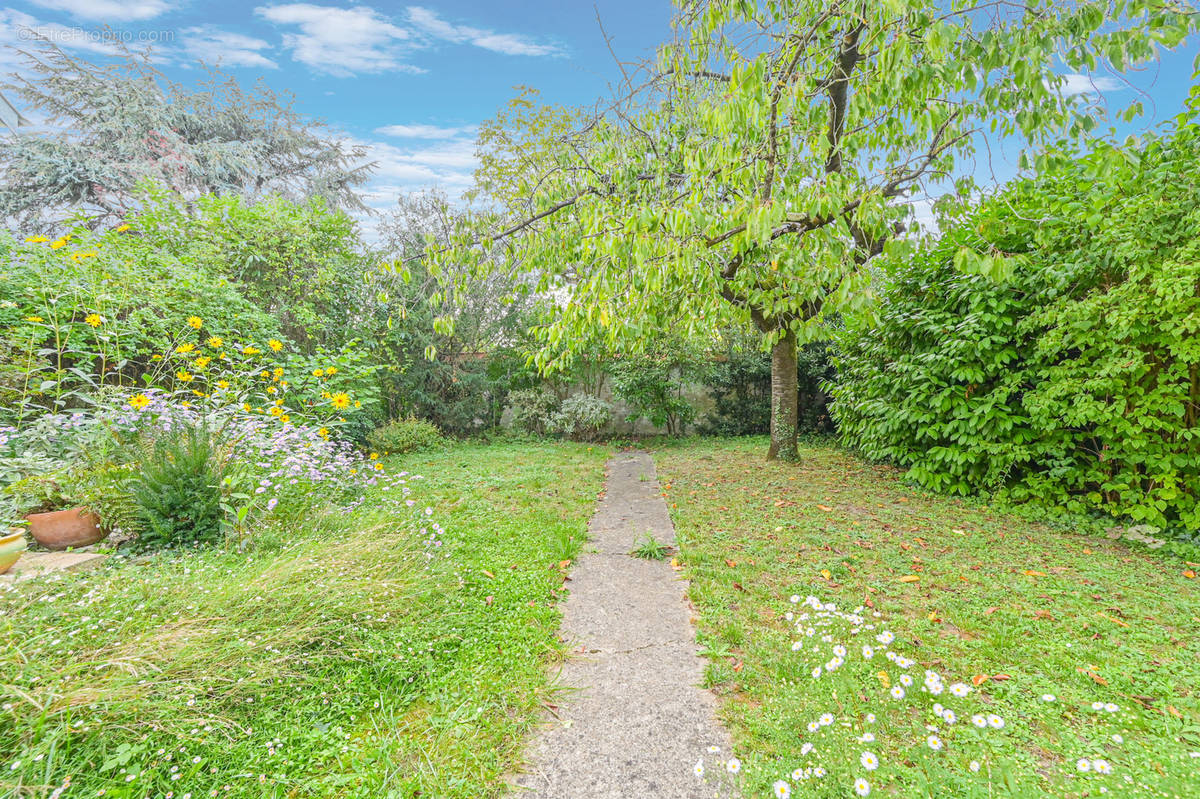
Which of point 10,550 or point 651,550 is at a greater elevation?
point 10,550

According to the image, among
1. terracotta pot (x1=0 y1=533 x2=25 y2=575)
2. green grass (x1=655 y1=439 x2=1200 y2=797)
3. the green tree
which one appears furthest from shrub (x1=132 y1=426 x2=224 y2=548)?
green grass (x1=655 y1=439 x2=1200 y2=797)

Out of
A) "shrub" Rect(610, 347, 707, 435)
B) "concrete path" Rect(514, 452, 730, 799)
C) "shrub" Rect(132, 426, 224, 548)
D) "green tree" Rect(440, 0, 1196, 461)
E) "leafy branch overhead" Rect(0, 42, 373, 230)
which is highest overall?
"leafy branch overhead" Rect(0, 42, 373, 230)

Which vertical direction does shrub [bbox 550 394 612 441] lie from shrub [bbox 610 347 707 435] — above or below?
below

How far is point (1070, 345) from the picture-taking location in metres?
3.57

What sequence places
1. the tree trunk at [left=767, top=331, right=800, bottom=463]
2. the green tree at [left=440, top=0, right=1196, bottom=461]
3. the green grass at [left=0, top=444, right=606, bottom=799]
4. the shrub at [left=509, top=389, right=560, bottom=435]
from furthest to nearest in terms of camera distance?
the shrub at [left=509, top=389, right=560, bottom=435] → the tree trunk at [left=767, top=331, right=800, bottom=463] → the green tree at [left=440, top=0, right=1196, bottom=461] → the green grass at [left=0, top=444, right=606, bottom=799]

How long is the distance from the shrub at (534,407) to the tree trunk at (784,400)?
434 cm

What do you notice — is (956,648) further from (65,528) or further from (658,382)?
(658,382)

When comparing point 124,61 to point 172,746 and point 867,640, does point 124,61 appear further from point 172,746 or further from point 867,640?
point 867,640

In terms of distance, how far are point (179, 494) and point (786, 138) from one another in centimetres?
463

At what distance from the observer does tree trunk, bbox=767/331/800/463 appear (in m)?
6.16

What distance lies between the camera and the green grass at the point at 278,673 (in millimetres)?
1408

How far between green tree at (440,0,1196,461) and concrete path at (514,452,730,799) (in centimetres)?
167

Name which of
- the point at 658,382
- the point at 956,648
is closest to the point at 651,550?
the point at 956,648

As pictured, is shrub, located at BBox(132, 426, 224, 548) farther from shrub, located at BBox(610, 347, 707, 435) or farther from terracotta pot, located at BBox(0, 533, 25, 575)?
shrub, located at BBox(610, 347, 707, 435)
